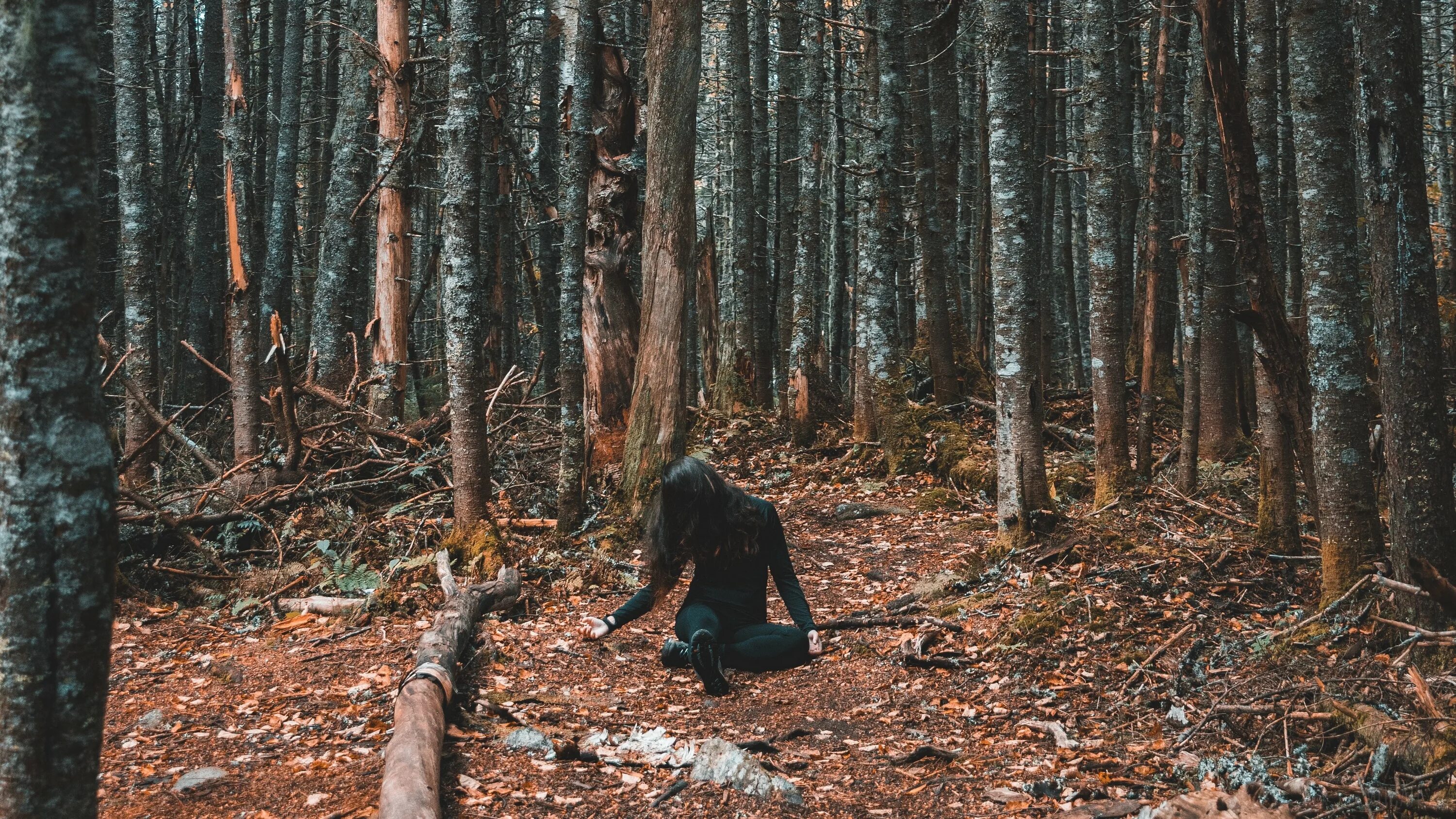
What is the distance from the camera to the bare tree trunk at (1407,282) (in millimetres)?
4059

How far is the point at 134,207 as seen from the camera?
8.63m

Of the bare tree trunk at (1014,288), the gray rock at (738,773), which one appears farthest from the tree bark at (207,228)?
the gray rock at (738,773)

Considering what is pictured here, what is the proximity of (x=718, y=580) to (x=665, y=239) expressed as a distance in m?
3.28

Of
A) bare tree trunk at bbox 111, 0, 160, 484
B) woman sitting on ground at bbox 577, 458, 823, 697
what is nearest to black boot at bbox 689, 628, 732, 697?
woman sitting on ground at bbox 577, 458, 823, 697

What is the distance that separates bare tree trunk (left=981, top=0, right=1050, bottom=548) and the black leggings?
8.17ft

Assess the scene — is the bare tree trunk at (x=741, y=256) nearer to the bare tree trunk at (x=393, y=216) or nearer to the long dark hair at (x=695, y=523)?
the bare tree trunk at (x=393, y=216)

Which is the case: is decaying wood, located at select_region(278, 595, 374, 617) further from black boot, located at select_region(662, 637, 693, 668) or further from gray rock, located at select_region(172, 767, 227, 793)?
black boot, located at select_region(662, 637, 693, 668)

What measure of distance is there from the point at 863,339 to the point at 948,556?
3827 mm

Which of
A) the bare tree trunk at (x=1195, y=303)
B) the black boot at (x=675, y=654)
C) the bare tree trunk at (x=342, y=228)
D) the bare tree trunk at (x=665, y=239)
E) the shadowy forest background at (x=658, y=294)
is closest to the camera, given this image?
the shadowy forest background at (x=658, y=294)

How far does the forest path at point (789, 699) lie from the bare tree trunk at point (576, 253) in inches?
41.4

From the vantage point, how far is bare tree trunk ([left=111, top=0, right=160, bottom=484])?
8.57 meters

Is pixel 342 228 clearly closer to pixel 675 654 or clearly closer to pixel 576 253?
pixel 576 253

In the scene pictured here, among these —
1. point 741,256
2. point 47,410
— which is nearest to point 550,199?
point 741,256

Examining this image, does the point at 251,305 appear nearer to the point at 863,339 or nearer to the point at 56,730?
the point at 863,339
